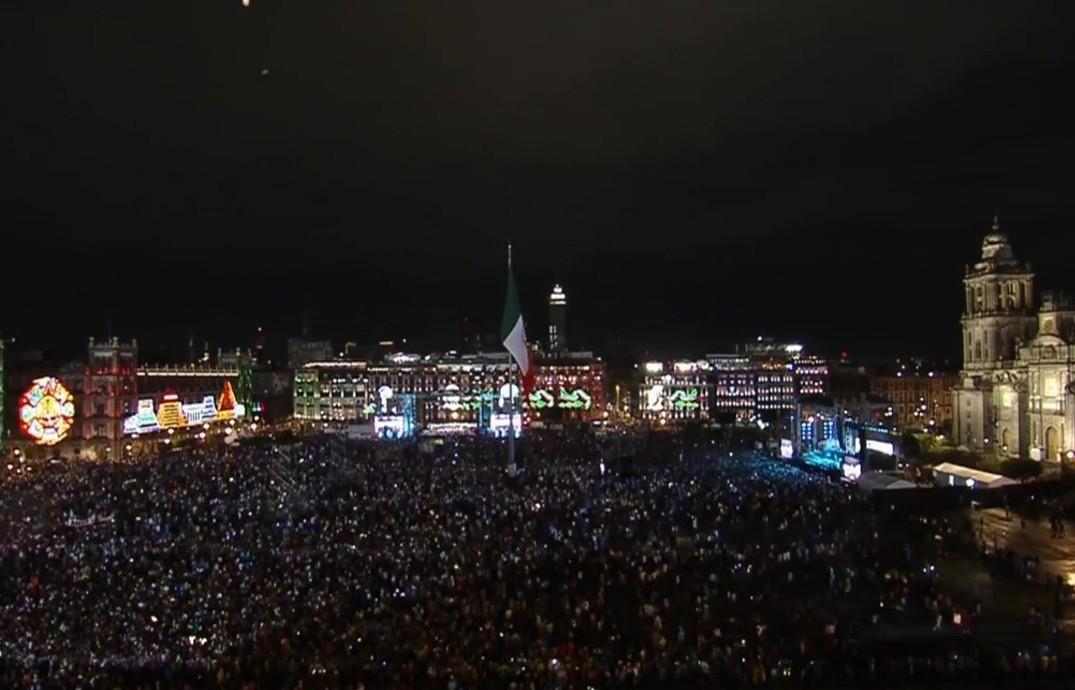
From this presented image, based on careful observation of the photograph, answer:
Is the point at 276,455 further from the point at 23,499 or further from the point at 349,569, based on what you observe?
the point at 349,569

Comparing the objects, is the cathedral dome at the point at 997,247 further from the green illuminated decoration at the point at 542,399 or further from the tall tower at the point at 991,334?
the green illuminated decoration at the point at 542,399

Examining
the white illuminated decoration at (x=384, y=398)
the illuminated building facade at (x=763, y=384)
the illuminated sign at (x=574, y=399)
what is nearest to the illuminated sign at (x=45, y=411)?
the white illuminated decoration at (x=384, y=398)

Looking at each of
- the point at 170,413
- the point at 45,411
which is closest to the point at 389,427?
the point at 170,413

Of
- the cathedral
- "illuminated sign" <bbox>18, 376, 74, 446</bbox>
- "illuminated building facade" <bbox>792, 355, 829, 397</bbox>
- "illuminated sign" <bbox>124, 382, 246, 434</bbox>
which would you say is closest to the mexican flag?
the cathedral

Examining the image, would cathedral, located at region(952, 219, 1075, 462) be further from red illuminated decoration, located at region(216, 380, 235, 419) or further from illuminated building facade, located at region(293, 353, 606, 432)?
red illuminated decoration, located at region(216, 380, 235, 419)

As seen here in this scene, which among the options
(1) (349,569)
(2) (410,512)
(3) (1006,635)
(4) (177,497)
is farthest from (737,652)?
(4) (177,497)
